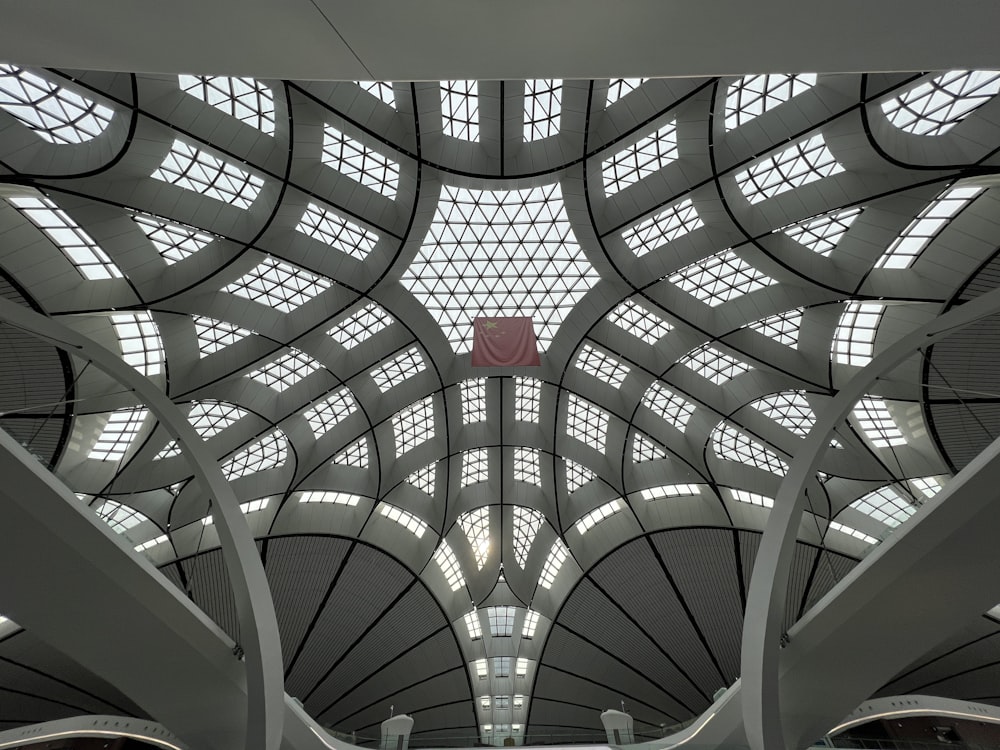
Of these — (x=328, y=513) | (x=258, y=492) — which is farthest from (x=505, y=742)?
(x=258, y=492)

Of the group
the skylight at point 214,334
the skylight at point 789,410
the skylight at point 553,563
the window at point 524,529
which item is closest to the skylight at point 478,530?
the window at point 524,529

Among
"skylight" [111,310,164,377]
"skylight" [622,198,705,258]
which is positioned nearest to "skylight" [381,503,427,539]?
"skylight" [111,310,164,377]

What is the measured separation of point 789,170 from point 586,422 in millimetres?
19803

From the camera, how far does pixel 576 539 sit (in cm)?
4119

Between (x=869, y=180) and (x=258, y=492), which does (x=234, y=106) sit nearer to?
(x=258, y=492)

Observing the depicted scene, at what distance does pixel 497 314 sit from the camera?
32875 millimetres

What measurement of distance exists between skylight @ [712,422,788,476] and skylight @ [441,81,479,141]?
853 inches

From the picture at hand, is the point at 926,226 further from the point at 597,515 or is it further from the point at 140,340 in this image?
the point at 140,340

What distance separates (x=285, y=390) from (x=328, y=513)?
32.3ft

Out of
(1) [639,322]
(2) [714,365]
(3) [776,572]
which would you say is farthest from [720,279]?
(3) [776,572]

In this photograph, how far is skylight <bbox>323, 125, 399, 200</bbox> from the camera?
23109 mm

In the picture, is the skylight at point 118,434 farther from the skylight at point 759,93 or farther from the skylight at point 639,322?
the skylight at point 759,93

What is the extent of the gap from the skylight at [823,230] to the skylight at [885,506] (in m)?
15.5

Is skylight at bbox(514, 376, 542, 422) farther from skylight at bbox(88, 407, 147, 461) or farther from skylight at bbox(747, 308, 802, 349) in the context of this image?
skylight at bbox(88, 407, 147, 461)
